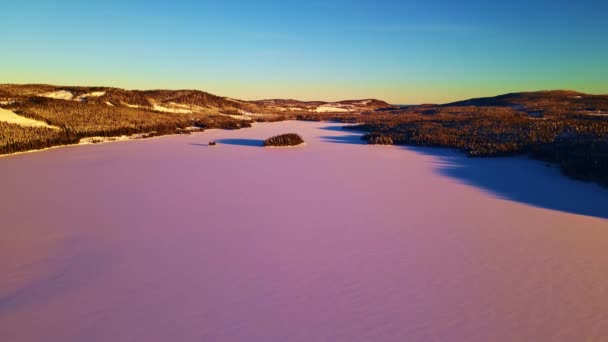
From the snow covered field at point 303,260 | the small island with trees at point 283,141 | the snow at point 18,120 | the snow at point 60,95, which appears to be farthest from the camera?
the snow at point 60,95

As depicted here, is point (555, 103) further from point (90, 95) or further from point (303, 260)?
point (303, 260)

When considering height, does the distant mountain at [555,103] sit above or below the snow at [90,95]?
above

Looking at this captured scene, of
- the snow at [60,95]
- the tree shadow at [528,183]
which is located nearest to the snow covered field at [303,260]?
the tree shadow at [528,183]

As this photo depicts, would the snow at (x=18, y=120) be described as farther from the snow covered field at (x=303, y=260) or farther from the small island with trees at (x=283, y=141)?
the snow covered field at (x=303, y=260)

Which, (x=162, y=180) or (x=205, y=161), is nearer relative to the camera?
(x=162, y=180)

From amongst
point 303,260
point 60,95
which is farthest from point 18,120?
point 303,260

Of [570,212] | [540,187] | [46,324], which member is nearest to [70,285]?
[46,324]

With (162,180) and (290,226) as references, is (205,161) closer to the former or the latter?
(162,180)

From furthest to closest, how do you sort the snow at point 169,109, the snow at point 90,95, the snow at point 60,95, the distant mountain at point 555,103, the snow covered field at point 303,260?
the distant mountain at point 555,103 < the snow at point 169,109 < the snow at point 60,95 < the snow at point 90,95 < the snow covered field at point 303,260
